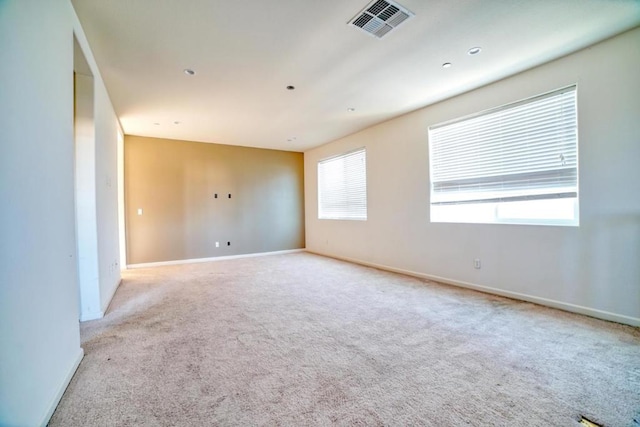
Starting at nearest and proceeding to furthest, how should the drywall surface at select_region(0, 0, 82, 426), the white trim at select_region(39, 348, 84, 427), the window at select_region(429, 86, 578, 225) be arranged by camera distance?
the drywall surface at select_region(0, 0, 82, 426)
the white trim at select_region(39, 348, 84, 427)
the window at select_region(429, 86, 578, 225)

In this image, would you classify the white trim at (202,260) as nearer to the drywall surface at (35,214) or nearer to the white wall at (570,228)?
the white wall at (570,228)

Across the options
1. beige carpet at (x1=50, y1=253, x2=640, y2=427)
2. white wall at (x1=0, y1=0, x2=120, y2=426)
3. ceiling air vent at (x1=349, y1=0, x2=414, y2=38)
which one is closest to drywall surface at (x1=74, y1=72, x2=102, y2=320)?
beige carpet at (x1=50, y1=253, x2=640, y2=427)

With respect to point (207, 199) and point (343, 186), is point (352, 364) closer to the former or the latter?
point (343, 186)

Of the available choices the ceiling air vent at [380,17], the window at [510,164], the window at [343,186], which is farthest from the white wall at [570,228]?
the ceiling air vent at [380,17]

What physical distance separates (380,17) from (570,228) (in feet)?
9.48

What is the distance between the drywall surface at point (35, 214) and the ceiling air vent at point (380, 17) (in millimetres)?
2124

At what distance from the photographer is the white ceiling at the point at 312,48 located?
2.28 metres

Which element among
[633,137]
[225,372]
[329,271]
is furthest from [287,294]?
[633,137]

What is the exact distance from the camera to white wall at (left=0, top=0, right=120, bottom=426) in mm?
1226

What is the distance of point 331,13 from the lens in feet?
7.55

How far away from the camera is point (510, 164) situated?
3512mm

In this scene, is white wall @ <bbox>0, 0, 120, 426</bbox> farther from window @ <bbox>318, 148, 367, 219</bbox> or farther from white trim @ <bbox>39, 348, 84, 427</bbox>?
window @ <bbox>318, 148, 367, 219</bbox>

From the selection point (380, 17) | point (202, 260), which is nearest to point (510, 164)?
point (380, 17)

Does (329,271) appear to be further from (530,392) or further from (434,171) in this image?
(530,392)
